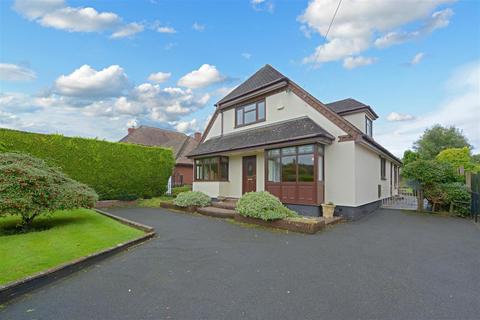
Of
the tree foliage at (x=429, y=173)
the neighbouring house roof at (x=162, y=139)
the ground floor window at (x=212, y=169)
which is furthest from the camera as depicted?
the neighbouring house roof at (x=162, y=139)

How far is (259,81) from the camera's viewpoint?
556 inches

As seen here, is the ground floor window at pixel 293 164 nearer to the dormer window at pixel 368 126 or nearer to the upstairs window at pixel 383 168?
the dormer window at pixel 368 126

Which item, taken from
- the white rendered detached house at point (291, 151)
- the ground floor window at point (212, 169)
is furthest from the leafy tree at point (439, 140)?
the ground floor window at point (212, 169)

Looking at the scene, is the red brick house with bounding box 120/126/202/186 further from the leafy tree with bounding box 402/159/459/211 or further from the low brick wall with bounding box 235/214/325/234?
the leafy tree with bounding box 402/159/459/211

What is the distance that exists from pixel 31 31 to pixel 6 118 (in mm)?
7994

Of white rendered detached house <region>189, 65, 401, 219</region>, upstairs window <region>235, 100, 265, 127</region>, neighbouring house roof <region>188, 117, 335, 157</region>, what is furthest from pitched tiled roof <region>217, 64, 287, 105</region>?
neighbouring house roof <region>188, 117, 335, 157</region>

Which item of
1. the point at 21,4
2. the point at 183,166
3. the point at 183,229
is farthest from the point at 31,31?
the point at 183,166

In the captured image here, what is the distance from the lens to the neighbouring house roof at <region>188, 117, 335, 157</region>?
409 inches

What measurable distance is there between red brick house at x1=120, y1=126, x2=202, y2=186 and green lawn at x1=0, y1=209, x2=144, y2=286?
51.3 ft

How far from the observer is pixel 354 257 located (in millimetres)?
5500

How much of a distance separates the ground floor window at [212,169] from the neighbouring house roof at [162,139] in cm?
1047

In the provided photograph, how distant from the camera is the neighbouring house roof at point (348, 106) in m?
14.3

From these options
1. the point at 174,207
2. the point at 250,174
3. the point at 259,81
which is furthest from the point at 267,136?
the point at 174,207

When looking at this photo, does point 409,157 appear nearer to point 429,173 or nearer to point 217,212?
point 429,173
